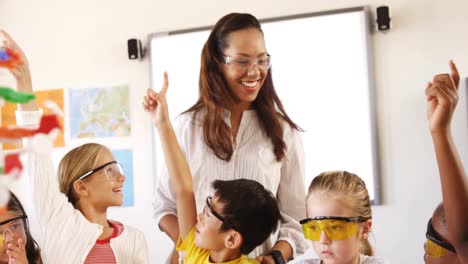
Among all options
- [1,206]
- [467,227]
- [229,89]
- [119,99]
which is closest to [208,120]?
[229,89]

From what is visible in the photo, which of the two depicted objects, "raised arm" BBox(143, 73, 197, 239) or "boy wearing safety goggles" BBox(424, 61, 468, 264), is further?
"raised arm" BBox(143, 73, 197, 239)

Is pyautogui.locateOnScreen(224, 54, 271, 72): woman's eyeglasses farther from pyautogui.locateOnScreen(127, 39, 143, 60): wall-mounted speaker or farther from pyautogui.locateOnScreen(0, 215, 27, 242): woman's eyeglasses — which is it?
pyautogui.locateOnScreen(127, 39, 143, 60): wall-mounted speaker

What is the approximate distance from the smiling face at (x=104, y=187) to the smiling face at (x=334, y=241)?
0.56 m

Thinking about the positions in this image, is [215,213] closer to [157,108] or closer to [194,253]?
[194,253]

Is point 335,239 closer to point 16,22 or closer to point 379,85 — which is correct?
point 379,85

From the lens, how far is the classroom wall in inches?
105

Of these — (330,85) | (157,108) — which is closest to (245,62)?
(157,108)

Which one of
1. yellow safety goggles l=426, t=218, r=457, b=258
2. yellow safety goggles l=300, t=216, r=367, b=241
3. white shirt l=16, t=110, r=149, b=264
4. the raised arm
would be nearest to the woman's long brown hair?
the raised arm

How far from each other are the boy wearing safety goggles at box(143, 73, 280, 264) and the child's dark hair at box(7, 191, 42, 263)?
1.21 feet

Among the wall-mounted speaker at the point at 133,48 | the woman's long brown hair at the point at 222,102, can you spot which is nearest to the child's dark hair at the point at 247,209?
the woman's long brown hair at the point at 222,102

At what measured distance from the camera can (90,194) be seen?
1485mm

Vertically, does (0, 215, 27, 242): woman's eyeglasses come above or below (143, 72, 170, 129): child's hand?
below

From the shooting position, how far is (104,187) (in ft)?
4.89

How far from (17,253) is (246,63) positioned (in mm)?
737
